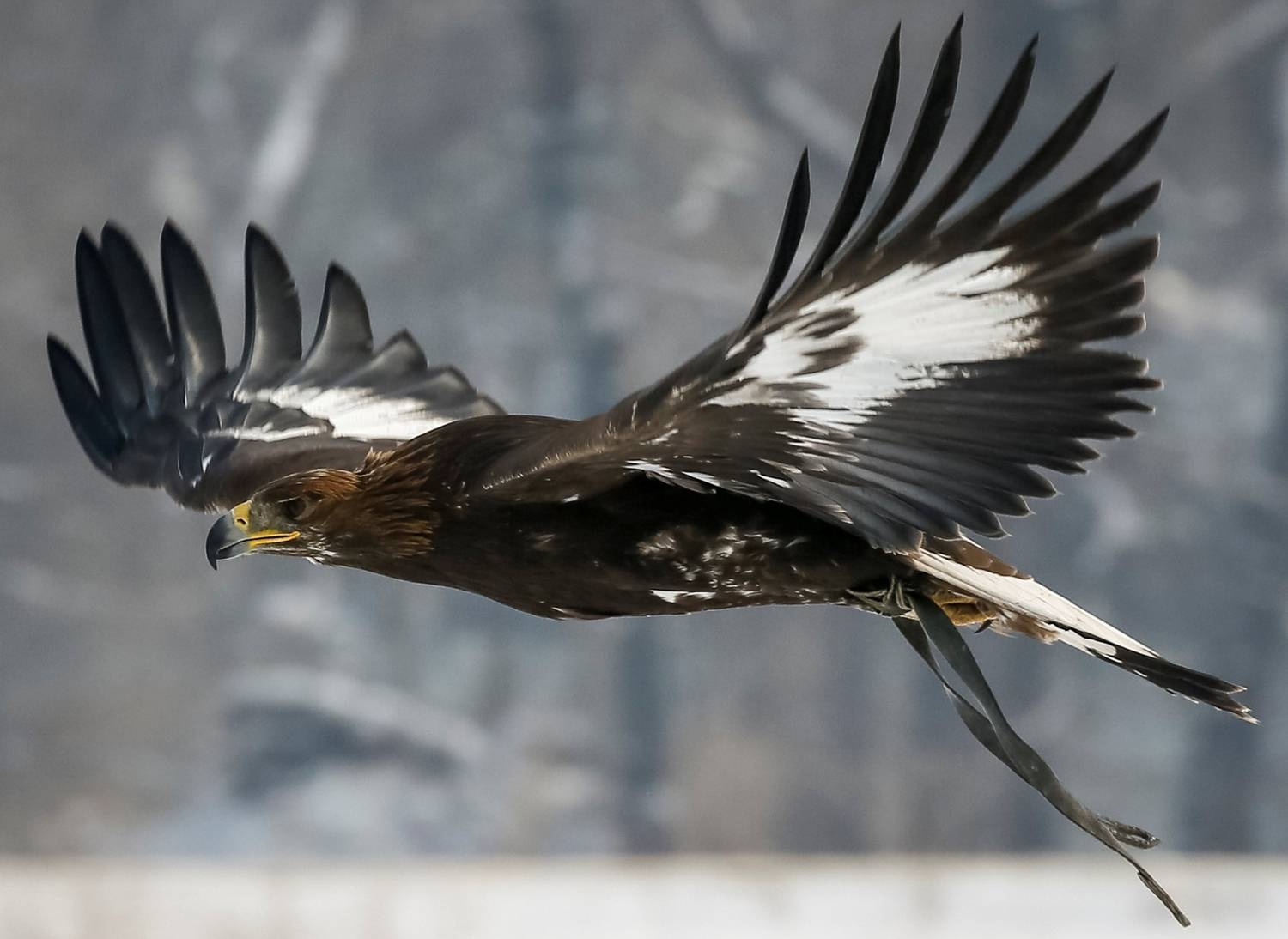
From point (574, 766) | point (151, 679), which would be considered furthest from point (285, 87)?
→ point (574, 766)

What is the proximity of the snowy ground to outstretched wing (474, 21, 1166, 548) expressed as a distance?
248 centimetres

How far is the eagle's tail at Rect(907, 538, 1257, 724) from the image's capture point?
1.16m

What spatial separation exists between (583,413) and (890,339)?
2.75 m

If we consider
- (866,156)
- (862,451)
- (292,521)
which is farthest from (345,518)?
(866,156)

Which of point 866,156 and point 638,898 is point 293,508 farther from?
point 638,898

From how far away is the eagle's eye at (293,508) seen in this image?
1.19 meters

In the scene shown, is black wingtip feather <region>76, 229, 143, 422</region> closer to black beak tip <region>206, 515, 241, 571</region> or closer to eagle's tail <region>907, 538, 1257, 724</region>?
black beak tip <region>206, 515, 241, 571</region>

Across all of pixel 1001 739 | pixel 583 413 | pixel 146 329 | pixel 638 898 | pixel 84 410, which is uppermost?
pixel 583 413

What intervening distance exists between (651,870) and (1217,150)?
2256 millimetres

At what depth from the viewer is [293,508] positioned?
120 cm

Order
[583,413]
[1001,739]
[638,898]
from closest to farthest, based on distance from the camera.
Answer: [1001,739]
[638,898]
[583,413]

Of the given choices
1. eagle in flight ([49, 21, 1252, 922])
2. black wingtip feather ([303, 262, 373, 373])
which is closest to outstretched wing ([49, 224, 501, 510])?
black wingtip feather ([303, 262, 373, 373])

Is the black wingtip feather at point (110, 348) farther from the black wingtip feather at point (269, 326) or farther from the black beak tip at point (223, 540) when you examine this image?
the black beak tip at point (223, 540)

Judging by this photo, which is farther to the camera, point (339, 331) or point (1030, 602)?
point (339, 331)
